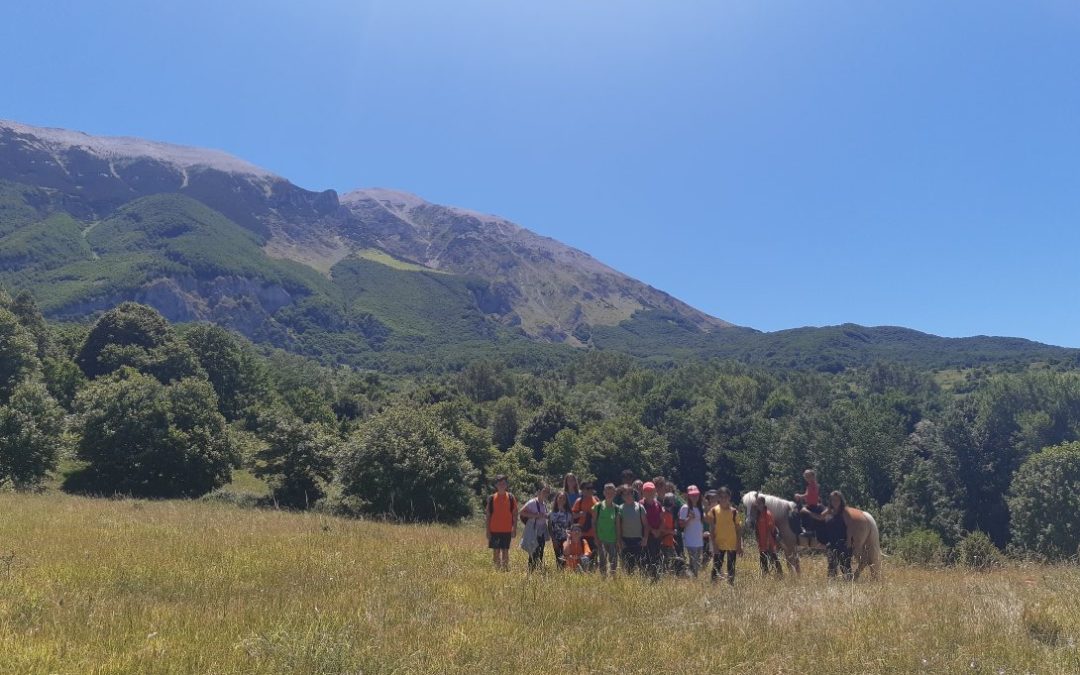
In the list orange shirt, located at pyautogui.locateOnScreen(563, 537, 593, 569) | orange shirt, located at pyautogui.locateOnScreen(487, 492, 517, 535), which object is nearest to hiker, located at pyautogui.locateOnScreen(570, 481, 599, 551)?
orange shirt, located at pyautogui.locateOnScreen(563, 537, 593, 569)

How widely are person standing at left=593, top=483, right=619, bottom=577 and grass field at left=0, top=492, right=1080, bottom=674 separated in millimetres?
1245

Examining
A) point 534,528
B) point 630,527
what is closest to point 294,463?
point 534,528

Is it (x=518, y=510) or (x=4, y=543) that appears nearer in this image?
(x=4, y=543)

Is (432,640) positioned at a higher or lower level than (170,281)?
Result: lower

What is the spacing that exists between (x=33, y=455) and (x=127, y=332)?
129 ft

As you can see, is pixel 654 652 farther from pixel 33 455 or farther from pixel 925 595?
pixel 33 455

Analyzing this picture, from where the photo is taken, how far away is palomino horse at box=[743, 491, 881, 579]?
10.1 m

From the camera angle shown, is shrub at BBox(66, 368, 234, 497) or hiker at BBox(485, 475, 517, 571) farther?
shrub at BBox(66, 368, 234, 497)

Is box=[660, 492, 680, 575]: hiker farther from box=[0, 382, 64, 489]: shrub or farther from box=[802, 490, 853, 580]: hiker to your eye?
box=[0, 382, 64, 489]: shrub

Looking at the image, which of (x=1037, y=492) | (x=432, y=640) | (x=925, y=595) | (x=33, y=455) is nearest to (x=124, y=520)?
(x=432, y=640)

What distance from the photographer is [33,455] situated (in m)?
26.5

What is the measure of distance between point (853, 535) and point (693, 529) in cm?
254

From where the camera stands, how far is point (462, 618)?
21.6ft

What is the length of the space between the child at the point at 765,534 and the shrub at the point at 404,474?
18.0 metres
